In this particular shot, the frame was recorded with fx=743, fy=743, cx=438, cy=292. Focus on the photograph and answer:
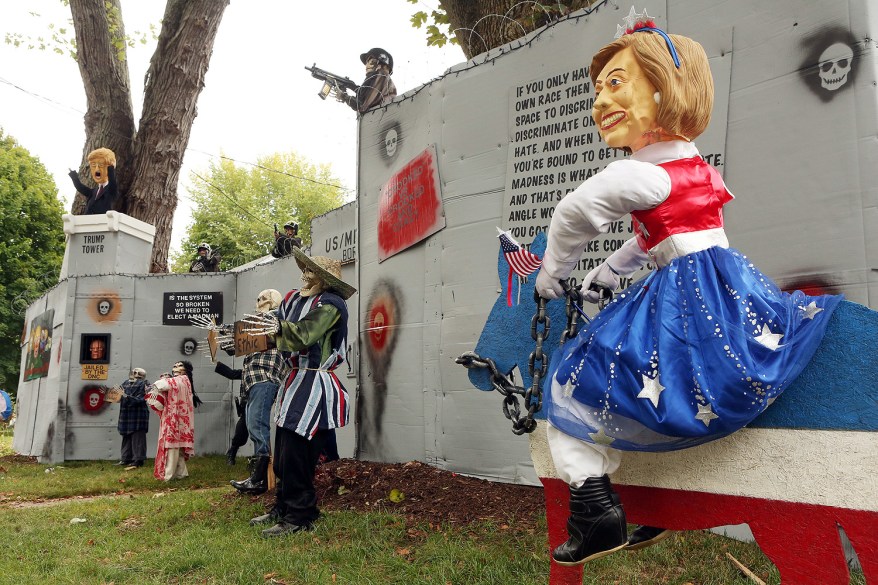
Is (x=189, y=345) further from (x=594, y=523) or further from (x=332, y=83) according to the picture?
(x=594, y=523)

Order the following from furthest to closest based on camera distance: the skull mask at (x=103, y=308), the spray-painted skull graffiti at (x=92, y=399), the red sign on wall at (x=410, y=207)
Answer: the skull mask at (x=103, y=308)
the spray-painted skull graffiti at (x=92, y=399)
the red sign on wall at (x=410, y=207)

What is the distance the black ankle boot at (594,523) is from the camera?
2182 millimetres

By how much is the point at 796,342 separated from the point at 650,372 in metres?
0.41

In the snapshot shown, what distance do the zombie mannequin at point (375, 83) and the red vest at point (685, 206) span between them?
5745 millimetres

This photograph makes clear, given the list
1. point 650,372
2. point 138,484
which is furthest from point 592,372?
point 138,484

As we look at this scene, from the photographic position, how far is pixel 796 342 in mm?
2057

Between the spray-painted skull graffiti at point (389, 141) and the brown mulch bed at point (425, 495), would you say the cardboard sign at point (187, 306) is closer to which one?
the spray-painted skull graffiti at point (389, 141)

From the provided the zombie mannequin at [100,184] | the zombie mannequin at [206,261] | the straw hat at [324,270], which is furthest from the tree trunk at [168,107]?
the straw hat at [324,270]

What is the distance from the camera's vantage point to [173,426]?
29.9 feet

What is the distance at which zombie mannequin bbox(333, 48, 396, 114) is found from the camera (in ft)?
25.8

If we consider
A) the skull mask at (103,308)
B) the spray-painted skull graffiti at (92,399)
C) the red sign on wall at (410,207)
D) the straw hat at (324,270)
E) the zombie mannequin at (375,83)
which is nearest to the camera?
the straw hat at (324,270)

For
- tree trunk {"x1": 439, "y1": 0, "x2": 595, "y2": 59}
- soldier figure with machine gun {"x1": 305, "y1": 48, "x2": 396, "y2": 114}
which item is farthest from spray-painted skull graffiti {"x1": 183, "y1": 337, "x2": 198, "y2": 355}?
tree trunk {"x1": 439, "y1": 0, "x2": 595, "y2": 59}

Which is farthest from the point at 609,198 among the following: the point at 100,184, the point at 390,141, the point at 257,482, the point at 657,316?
the point at 100,184

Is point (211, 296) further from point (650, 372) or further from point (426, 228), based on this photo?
point (650, 372)
